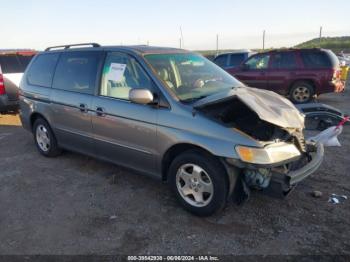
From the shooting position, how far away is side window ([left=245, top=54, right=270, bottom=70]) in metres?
10.8

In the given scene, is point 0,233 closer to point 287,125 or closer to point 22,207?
point 22,207

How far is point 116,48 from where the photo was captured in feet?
13.9

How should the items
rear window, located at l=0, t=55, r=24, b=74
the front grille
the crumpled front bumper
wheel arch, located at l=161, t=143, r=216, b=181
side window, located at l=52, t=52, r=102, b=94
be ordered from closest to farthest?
the crumpled front bumper, wheel arch, located at l=161, t=143, r=216, b=181, the front grille, side window, located at l=52, t=52, r=102, b=94, rear window, located at l=0, t=55, r=24, b=74

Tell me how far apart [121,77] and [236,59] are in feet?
32.6

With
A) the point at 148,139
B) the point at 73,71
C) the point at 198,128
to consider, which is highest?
the point at 73,71

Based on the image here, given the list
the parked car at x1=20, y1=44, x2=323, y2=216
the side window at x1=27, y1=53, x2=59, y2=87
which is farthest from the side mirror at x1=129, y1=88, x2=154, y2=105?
the side window at x1=27, y1=53, x2=59, y2=87

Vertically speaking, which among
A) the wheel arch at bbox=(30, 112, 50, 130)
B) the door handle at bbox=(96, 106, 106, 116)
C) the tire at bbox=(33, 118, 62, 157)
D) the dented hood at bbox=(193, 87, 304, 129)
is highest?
the dented hood at bbox=(193, 87, 304, 129)

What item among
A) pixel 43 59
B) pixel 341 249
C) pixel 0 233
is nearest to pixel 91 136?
pixel 0 233

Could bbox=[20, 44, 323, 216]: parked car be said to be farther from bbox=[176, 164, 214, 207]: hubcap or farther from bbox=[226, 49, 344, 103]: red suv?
bbox=[226, 49, 344, 103]: red suv

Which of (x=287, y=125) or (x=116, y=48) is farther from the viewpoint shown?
(x=116, y=48)

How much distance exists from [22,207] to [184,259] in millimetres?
2170

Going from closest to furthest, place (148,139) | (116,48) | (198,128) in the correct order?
(198,128), (148,139), (116,48)

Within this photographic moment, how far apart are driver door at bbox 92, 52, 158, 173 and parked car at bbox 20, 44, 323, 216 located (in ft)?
0.04

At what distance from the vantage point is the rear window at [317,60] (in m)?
9.78
